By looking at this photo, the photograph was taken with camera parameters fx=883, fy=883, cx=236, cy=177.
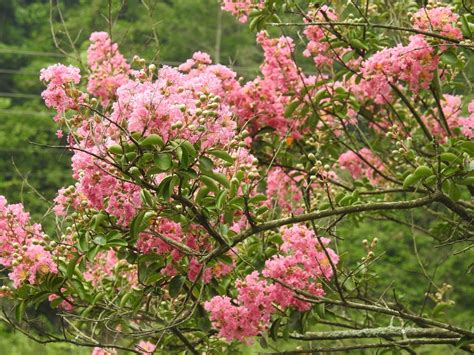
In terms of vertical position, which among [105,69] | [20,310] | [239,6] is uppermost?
[239,6]

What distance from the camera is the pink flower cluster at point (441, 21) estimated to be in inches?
111

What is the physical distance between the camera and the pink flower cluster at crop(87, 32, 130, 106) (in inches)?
133

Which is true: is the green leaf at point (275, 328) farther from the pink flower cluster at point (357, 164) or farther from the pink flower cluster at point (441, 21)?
the pink flower cluster at point (357, 164)

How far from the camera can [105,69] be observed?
3449 millimetres

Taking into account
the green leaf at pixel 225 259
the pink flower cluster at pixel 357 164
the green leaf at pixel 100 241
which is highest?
the green leaf at pixel 100 241

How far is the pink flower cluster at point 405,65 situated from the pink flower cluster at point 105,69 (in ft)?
3.24

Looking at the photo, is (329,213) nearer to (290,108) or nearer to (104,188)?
(104,188)

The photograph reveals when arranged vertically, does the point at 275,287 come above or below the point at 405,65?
below

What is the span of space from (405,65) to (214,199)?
92 centimetres

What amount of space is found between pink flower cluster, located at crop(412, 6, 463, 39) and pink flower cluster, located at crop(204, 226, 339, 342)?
78 centimetres

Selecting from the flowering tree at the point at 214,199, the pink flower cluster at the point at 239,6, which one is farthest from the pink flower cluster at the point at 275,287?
the pink flower cluster at the point at 239,6

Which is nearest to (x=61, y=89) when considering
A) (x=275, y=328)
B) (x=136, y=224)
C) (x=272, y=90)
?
(x=136, y=224)

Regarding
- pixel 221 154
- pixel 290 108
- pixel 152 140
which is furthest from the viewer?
pixel 290 108

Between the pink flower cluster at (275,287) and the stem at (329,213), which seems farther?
the pink flower cluster at (275,287)
